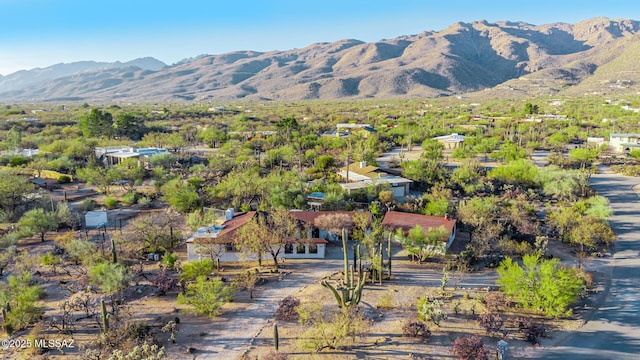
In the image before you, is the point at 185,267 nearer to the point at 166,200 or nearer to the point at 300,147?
the point at 166,200

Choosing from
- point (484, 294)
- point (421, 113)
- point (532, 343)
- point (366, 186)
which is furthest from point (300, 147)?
point (421, 113)

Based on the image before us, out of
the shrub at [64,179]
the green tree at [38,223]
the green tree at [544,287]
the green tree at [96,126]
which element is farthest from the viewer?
the green tree at [96,126]

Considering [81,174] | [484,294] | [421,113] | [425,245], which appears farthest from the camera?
[421,113]

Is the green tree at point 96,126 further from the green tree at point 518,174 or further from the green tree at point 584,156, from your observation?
the green tree at point 584,156

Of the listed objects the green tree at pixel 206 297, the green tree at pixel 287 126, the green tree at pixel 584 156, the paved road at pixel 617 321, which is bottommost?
the paved road at pixel 617 321

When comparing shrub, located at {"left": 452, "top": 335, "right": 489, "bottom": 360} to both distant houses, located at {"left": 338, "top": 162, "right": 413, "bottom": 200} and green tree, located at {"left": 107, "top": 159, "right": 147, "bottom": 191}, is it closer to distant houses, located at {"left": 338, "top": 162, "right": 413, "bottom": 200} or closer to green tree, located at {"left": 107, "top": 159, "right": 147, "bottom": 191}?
distant houses, located at {"left": 338, "top": 162, "right": 413, "bottom": 200}

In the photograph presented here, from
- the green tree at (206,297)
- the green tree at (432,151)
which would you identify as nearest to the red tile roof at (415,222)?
the green tree at (206,297)
